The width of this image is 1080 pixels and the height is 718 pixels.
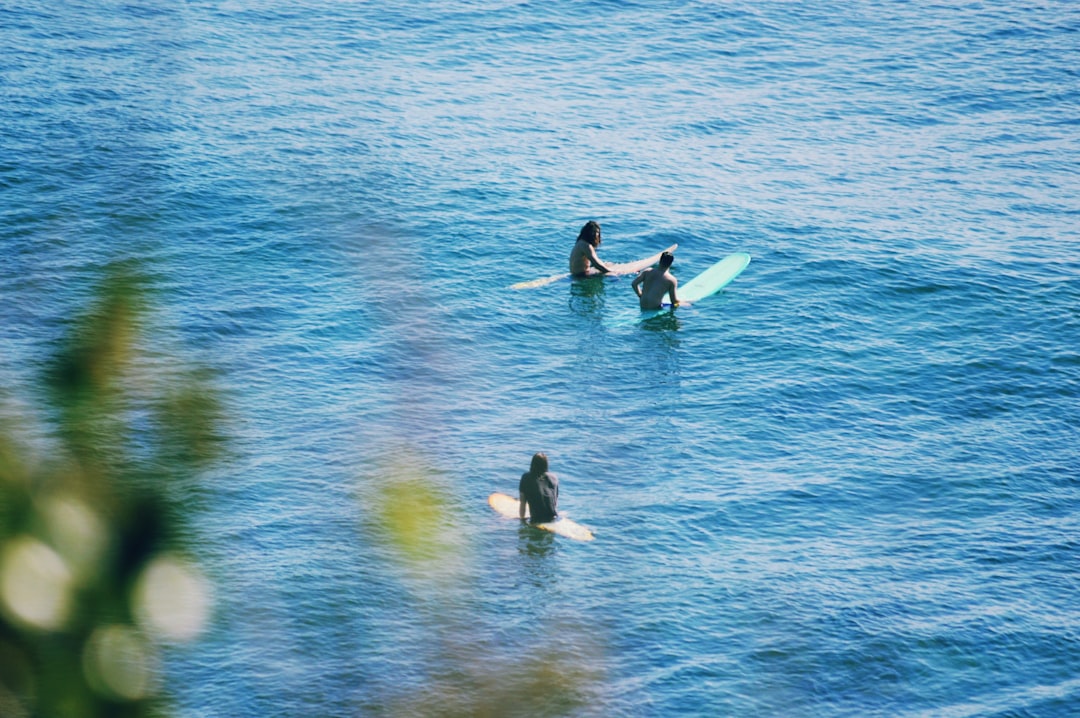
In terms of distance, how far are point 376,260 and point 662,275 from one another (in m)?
7.68

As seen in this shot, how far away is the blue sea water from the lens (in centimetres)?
1808

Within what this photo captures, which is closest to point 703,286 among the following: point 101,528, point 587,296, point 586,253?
point 587,296

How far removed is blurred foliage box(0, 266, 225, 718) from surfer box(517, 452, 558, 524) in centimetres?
518

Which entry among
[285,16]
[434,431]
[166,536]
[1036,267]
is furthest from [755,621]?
[285,16]

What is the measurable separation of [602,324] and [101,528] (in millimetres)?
12687

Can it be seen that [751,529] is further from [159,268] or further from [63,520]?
[159,268]

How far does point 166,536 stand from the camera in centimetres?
1964

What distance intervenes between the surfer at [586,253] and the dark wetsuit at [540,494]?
10794 millimetres

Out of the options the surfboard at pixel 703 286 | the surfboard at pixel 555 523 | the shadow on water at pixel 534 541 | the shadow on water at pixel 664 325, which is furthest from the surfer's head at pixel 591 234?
the shadow on water at pixel 534 541

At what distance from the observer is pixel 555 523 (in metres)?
20.3

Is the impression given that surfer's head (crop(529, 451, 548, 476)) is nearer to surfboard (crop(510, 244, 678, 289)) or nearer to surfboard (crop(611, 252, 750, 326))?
surfboard (crop(611, 252, 750, 326))

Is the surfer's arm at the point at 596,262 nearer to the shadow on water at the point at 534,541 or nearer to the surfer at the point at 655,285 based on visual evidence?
the surfer at the point at 655,285

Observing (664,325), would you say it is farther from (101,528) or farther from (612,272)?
(101,528)

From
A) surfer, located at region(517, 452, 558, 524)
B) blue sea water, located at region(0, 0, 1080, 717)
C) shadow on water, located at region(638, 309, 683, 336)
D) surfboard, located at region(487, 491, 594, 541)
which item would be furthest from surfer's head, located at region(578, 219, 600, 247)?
surfer, located at region(517, 452, 558, 524)
